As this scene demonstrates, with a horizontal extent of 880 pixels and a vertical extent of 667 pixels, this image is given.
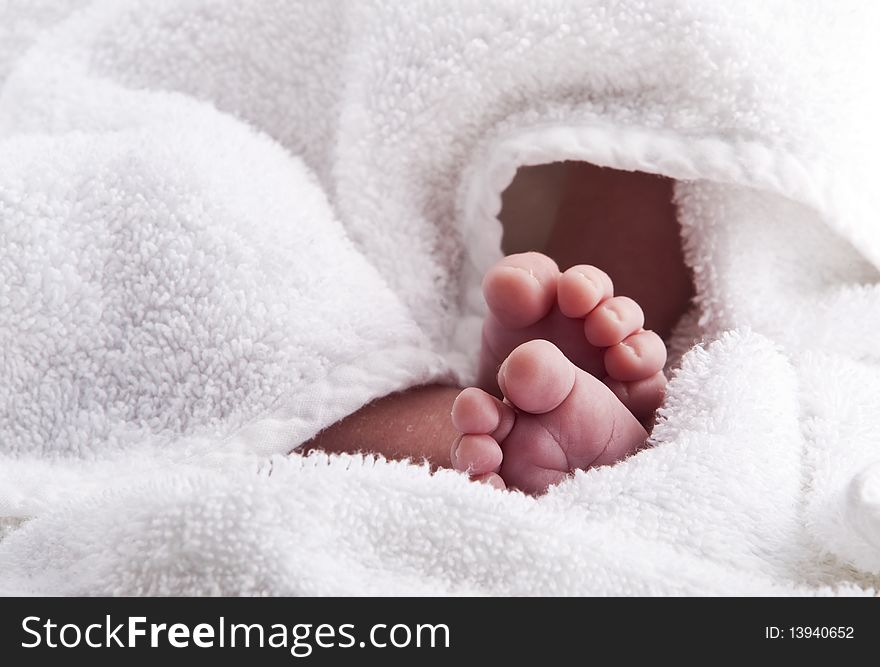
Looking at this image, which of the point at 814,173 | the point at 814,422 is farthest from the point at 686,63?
the point at 814,422

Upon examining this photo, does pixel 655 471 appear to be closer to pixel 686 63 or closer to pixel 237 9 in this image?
pixel 686 63

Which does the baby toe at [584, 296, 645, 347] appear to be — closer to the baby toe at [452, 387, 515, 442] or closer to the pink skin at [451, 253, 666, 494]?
the pink skin at [451, 253, 666, 494]

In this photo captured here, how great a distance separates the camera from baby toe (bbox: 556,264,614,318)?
660 millimetres

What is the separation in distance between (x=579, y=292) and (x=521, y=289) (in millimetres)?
41

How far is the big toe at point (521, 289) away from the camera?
2.19 ft

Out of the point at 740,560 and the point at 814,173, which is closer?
the point at 740,560

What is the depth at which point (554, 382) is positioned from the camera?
0.60 metres

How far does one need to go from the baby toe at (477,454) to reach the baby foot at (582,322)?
0.11m

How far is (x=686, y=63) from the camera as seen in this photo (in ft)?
2.51

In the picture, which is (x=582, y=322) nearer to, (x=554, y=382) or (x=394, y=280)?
(x=554, y=382)

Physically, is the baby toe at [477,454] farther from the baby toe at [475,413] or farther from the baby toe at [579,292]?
the baby toe at [579,292]

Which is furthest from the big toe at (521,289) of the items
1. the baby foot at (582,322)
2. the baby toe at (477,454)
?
the baby toe at (477,454)
